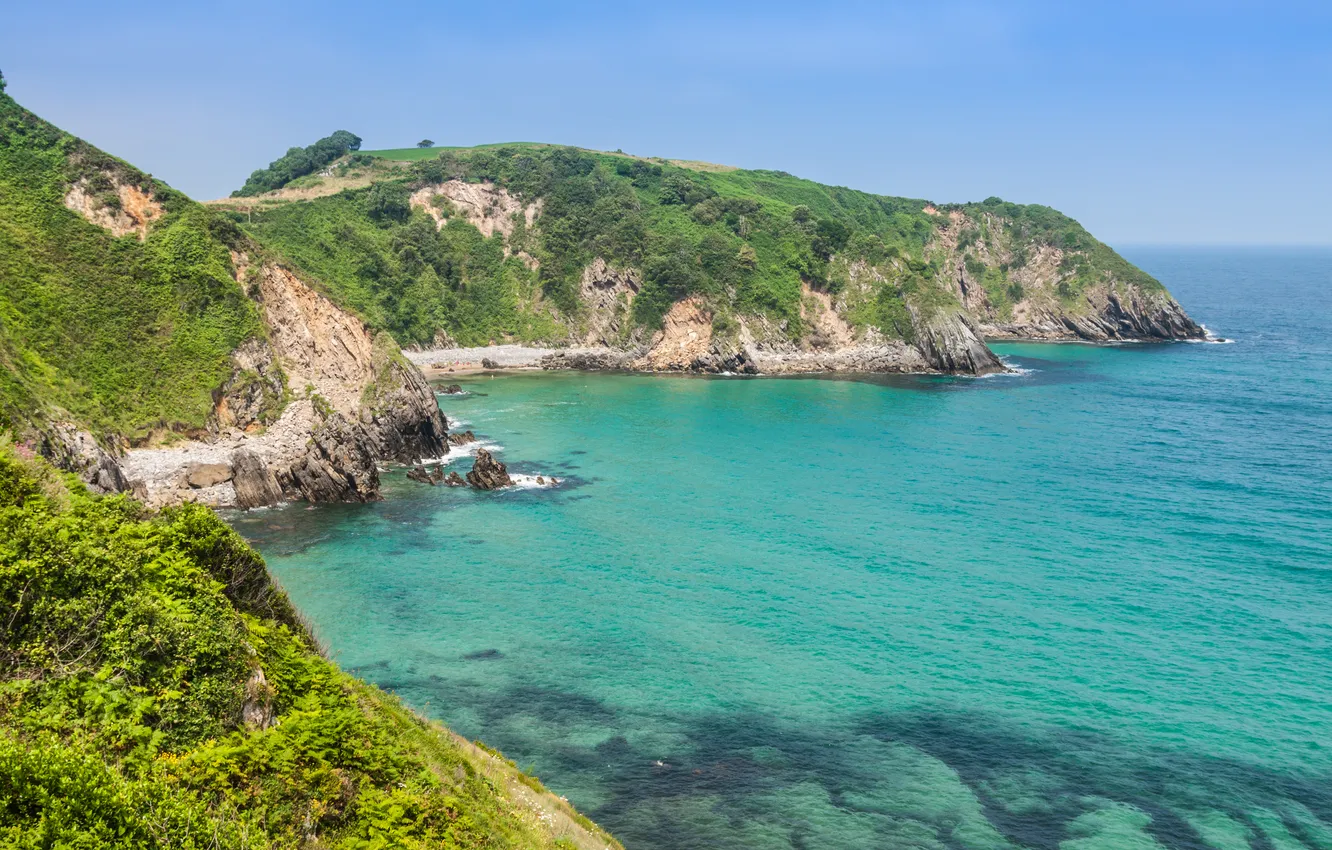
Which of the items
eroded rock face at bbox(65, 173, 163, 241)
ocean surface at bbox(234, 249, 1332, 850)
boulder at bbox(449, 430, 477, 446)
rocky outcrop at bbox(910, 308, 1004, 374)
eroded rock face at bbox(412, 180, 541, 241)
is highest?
eroded rock face at bbox(412, 180, 541, 241)

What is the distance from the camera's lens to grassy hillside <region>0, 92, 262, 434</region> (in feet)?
212

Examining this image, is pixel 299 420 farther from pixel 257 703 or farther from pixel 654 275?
pixel 654 275

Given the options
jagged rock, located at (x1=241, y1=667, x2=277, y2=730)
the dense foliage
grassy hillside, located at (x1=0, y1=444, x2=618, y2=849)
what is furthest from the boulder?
the dense foliage

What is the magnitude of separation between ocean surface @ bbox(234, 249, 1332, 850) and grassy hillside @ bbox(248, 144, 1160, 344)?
179 feet

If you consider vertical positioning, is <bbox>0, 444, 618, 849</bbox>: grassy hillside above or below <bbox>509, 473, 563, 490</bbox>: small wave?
above

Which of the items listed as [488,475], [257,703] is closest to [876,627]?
[257,703]

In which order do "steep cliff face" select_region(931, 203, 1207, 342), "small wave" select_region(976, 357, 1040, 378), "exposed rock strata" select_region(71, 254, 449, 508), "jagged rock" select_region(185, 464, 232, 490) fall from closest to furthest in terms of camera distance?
1. "exposed rock strata" select_region(71, 254, 449, 508)
2. "jagged rock" select_region(185, 464, 232, 490)
3. "small wave" select_region(976, 357, 1040, 378)
4. "steep cliff face" select_region(931, 203, 1207, 342)

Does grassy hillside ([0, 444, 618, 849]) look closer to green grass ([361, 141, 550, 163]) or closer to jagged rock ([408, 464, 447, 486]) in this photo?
jagged rock ([408, 464, 447, 486])

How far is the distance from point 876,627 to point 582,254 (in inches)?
4439

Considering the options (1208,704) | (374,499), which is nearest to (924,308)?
(374,499)

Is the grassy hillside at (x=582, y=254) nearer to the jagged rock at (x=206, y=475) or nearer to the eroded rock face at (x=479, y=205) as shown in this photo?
the eroded rock face at (x=479, y=205)

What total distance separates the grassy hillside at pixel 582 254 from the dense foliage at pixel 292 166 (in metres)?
16.5

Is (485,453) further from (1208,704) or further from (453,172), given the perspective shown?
(453,172)

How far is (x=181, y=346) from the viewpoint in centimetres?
7062
